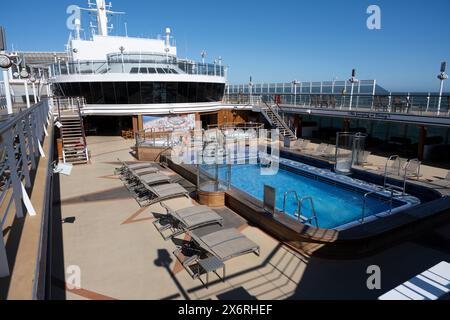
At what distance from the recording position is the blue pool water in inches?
404

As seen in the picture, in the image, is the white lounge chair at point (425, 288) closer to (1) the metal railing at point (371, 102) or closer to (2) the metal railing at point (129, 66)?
(1) the metal railing at point (371, 102)

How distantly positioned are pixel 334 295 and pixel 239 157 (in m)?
12.1

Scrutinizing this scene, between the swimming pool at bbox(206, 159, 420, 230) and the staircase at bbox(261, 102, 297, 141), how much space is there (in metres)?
5.24

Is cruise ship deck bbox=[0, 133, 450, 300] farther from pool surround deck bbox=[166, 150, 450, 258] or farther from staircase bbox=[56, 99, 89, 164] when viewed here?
staircase bbox=[56, 99, 89, 164]

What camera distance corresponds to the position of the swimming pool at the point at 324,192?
398 inches

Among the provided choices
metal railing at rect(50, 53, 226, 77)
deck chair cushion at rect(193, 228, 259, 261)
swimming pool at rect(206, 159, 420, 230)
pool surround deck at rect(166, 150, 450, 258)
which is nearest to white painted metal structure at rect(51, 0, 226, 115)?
metal railing at rect(50, 53, 226, 77)

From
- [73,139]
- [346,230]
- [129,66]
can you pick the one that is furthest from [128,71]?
[346,230]

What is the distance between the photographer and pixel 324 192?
12469mm

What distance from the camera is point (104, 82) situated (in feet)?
69.9
